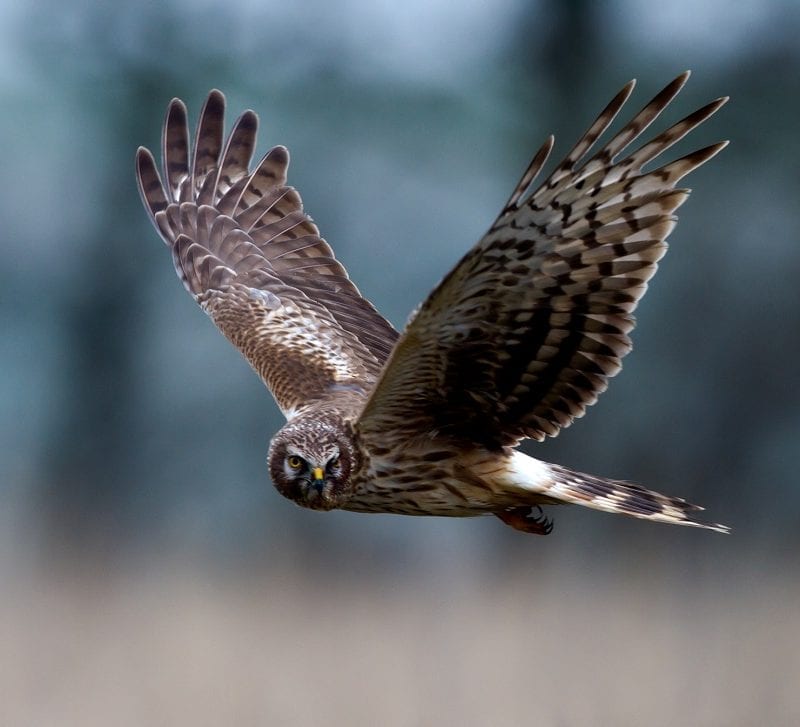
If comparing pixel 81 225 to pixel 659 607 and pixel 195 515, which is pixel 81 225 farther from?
pixel 659 607

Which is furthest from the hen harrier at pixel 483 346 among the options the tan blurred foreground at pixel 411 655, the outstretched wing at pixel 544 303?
the tan blurred foreground at pixel 411 655

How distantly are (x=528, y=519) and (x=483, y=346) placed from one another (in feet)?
2.32

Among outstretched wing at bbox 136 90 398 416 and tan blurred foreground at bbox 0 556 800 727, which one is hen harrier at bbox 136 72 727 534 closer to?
outstretched wing at bbox 136 90 398 416

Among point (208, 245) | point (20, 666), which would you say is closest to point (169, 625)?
point (20, 666)

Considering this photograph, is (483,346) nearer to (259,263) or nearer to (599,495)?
(599,495)

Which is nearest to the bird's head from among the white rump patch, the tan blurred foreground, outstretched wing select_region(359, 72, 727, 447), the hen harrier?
the hen harrier

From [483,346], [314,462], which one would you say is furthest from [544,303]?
[314,462]

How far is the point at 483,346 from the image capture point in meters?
4.07

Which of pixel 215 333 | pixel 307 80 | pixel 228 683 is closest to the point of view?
pixel 228 683

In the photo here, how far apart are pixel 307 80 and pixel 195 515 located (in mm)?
3583

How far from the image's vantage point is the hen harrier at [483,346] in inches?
149

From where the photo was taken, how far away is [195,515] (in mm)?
9898

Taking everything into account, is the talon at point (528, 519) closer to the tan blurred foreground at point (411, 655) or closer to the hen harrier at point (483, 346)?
the hen harrier at point (483, 346)

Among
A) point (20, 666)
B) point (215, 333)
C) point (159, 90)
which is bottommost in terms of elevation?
point (20, 666)
